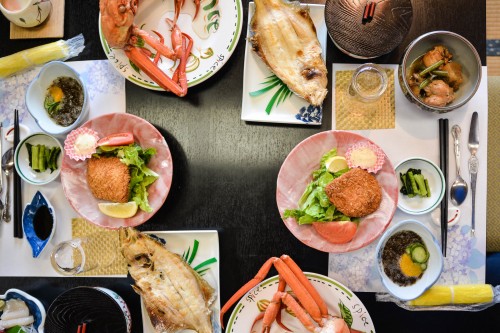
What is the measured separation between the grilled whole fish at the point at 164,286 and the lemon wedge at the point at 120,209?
71mm

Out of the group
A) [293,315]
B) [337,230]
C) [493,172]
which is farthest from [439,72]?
[293,315]

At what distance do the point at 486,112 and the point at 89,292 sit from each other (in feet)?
5.90

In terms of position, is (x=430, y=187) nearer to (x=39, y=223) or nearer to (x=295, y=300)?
(x=295, y=300)

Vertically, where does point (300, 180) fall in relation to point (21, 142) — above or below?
below

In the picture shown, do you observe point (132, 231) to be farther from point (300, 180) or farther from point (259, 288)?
point (300, 180)

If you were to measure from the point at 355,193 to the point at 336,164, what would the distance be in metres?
0.14

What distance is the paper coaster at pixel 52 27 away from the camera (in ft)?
7.21

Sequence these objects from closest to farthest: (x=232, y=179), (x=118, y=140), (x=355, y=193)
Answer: (x=355, y=193)
(x=118, y=140)
(x=232, y=179)

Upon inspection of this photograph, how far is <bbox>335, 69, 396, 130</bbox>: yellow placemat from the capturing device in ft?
6.62

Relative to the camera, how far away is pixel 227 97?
6.97 feet

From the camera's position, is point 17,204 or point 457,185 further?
point 17,204

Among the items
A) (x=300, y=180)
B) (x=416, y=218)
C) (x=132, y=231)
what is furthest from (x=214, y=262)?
(x=416, y=218)

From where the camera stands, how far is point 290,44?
1.98 m

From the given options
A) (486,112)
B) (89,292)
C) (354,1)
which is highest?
(354,1)
